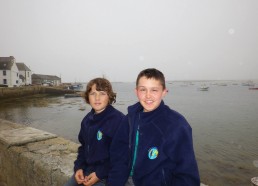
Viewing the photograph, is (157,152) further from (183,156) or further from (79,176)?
(79,176)

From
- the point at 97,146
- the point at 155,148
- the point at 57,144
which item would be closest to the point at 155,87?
the point at 155,148

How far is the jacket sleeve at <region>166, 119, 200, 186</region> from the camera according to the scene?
147 cm

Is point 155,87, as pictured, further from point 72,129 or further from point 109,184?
point 72,129

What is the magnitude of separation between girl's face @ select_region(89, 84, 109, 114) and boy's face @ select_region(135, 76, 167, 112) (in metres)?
0.61

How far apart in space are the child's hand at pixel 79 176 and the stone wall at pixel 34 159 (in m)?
0.21

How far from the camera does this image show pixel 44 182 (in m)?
2.45

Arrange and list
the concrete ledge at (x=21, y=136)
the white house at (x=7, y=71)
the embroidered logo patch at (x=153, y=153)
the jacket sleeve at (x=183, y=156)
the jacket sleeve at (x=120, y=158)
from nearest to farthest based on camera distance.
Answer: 1. the jacket sleeve at (x=183, y=156)
2. the embroidered logo patch at (x=153, y=153)
3. the jacket sleeve at (x=120, y=158)
4. the concrete ledge at (x=21, y=136)
5. the white house at (x=7, y=71)

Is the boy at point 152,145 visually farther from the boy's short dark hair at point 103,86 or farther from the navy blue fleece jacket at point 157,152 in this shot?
the boy's short dark hair at point 103,86

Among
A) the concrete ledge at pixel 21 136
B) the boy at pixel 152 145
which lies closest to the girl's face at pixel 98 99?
the boy at pixel 152 145

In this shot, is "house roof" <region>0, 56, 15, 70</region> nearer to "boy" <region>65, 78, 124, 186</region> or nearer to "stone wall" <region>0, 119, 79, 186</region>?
"stone wall" <region>0, 119, 79, 186</region>

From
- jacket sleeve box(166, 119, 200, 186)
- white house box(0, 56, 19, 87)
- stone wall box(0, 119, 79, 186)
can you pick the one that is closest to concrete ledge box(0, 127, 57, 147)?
stone wall box(0, 119, 79, 186)

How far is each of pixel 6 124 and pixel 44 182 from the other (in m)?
2.74

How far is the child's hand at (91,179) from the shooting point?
6.54 feet

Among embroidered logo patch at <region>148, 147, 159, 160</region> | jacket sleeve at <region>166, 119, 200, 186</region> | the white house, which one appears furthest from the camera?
the white house
